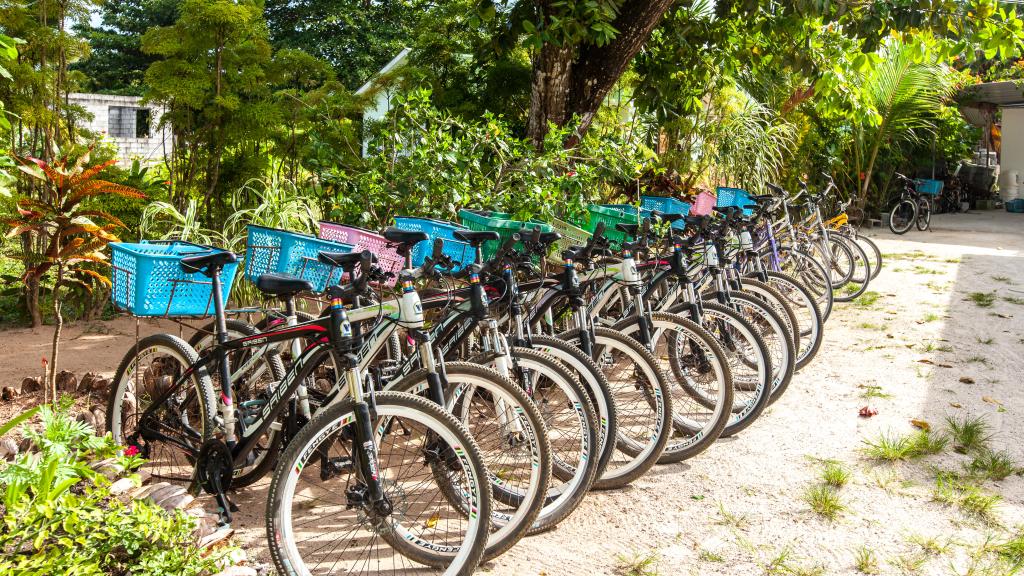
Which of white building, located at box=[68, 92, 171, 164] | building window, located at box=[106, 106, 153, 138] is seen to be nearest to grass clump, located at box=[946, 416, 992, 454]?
white building, located at box=[68, 92, 171, 164]

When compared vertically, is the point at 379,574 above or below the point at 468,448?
below

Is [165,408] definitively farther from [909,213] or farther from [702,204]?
[909,213]

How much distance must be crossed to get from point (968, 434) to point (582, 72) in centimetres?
399

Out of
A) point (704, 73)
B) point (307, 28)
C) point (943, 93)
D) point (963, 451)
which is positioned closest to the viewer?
point (963, 451)

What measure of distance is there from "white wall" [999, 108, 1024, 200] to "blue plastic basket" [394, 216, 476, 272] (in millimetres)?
18178

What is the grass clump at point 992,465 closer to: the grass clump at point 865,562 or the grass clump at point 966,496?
the grass clump at point 966,496

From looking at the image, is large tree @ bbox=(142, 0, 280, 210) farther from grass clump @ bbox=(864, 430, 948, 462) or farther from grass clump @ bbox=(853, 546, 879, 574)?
grass clump @ bbox=(853, 546, 879, 574)

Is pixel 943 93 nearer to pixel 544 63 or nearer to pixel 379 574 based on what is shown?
pixel 544 63

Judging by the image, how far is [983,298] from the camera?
8094 millimetres

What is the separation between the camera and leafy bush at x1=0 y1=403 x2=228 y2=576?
95.8 inches

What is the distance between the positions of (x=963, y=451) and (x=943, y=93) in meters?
12.0

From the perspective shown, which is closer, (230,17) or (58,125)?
(230,17)

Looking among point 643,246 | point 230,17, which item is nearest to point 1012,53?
point 643,246

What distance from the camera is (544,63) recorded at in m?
6.83
